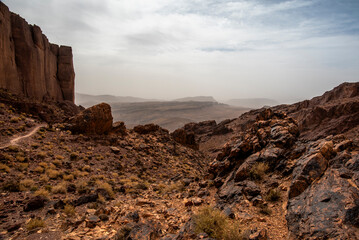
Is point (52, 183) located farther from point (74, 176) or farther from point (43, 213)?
point (43, 213)

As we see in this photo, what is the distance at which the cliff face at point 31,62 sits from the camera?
27.0 meters

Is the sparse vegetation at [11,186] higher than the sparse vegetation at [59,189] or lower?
higher

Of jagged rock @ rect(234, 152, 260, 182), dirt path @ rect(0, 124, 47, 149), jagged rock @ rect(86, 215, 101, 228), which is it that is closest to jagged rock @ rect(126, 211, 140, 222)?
jagged rock @ rect(86, 215, 101, 228)

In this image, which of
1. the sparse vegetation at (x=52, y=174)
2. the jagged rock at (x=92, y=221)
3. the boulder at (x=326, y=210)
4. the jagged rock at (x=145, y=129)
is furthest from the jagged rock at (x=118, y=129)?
the boulder at (x=326, y=210)

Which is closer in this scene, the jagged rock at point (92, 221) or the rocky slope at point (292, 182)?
the rocky slope at point (292, 182)

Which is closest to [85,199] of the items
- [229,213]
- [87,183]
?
[87,183]

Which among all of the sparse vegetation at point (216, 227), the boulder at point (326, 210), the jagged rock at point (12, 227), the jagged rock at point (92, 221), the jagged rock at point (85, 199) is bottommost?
the jagged rock at point (85, 199)

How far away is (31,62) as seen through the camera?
3102 cm

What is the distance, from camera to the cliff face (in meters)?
27.0

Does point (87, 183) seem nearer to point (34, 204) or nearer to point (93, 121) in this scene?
point (34, 204)

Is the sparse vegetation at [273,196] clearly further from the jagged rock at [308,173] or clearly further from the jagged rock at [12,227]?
the jagged rock at [12,227]

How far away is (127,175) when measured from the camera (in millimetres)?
18156

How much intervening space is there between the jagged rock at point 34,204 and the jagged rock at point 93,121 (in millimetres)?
14769

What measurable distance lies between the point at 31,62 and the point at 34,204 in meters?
30.9
